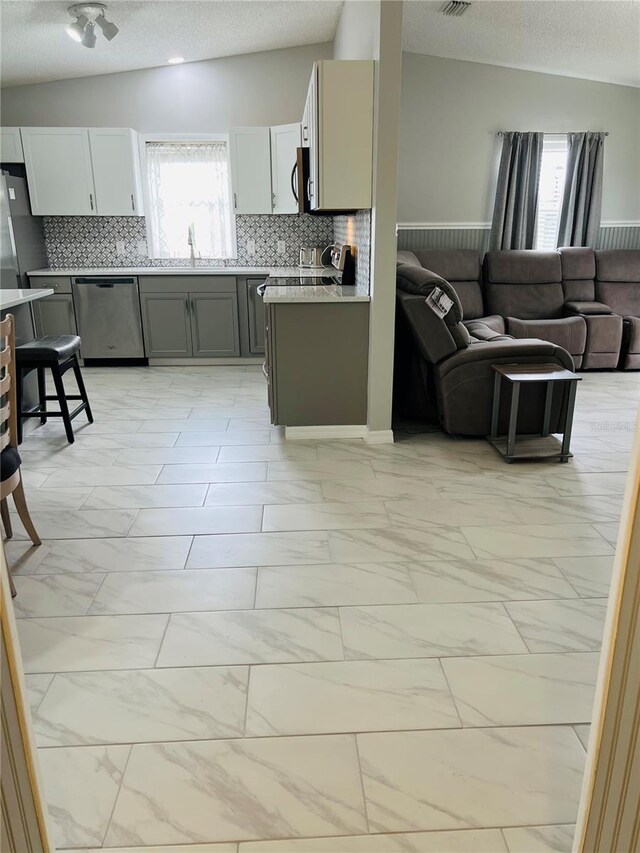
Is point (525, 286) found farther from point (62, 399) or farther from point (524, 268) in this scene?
point (62, 399)

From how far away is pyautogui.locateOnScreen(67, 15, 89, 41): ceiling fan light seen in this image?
14.1 feet

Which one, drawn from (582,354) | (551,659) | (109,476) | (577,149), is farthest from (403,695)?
(577,149)

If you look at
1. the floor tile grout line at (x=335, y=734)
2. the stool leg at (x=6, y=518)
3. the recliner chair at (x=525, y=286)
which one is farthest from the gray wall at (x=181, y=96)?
the floor tile grout line at (x=335, y=734)

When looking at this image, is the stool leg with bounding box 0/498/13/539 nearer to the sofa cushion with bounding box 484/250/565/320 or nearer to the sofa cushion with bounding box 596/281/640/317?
the sofa cushion with bounding box 484/250/565/320

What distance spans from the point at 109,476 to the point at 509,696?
96.7 inches

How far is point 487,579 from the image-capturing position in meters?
2.44

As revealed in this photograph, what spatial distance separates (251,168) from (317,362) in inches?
118

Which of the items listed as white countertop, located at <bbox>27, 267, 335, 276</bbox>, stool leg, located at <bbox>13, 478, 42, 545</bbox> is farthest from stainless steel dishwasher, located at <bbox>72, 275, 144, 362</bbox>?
stool leg, located at <bbox>13, 478, 42, 545</bbox>

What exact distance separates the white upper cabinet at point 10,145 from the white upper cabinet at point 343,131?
348cm

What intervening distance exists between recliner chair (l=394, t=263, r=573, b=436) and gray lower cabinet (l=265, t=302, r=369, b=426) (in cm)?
35

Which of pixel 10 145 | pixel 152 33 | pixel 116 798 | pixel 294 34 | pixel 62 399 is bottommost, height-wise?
pixel 116 798

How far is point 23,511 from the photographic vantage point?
2566 millimetres

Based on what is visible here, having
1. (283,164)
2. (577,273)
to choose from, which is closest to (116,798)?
(283,164)

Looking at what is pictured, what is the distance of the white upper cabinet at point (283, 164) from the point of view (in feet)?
18.8
